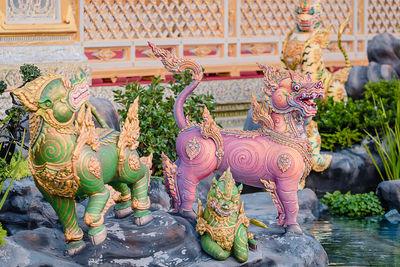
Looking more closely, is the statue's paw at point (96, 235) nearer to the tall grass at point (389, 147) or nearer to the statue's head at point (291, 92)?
the statue's head at point (291, 92)

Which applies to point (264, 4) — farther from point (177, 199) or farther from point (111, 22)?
point (177, 199)

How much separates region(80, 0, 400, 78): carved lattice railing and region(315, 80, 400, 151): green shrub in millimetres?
2748

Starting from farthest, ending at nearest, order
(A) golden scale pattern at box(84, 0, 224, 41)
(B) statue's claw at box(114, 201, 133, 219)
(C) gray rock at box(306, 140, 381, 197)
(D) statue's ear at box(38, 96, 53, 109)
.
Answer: (A) golden scale pattern at box(84, 0, 224, 41)
(C) gray rock at box(306, 140, 381, 197)
(B) statue's claw at box(114, 201, 133, 219)
(D) statue's ear at box(38, 96, 53, 109)

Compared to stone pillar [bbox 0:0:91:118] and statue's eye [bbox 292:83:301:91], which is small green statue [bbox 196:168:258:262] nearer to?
statue's eye [bbox 292:83:301:91]

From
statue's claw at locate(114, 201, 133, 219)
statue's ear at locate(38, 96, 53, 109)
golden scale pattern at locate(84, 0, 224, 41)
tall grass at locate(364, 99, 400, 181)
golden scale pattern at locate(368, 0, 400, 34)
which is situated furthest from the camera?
golden scale pattern at locate(368, 0, 400, 34)

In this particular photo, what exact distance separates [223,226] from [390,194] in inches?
151

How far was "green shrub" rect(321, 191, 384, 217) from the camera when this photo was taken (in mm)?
8875

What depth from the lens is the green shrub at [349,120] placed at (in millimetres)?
9906

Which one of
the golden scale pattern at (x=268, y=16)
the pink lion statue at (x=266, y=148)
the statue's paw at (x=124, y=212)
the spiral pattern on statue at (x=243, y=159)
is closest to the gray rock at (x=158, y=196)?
the pink lion statue at (x=266, y=148)

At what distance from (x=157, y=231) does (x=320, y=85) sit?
5.71 ft

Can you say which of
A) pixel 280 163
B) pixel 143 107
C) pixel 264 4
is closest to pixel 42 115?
pixel 280 163

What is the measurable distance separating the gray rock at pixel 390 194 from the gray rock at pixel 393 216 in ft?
0.32

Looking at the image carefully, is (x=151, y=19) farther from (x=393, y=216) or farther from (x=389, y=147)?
(x=393, y=216)

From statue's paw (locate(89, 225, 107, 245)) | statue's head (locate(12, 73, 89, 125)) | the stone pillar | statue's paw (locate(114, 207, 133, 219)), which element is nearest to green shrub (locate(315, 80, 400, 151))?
the stone pillar
